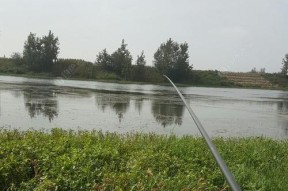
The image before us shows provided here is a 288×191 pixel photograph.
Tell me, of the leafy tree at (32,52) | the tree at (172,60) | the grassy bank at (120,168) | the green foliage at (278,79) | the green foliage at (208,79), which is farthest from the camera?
the green foliage at (278,79)

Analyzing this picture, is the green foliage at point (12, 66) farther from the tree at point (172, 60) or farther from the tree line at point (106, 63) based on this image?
the tree at point (172, 60)

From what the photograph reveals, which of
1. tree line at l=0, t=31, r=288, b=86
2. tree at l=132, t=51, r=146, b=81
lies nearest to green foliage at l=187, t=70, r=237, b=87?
tree line at l=0, t=31, r=288, b=86

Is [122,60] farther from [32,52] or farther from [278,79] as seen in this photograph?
[278,79]

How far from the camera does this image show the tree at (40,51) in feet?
180

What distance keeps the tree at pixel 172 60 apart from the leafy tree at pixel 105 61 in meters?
8.25

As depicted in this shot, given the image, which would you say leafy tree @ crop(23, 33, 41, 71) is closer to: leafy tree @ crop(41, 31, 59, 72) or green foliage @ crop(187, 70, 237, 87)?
leafy tree @ crop(41, 31, 59, 72)

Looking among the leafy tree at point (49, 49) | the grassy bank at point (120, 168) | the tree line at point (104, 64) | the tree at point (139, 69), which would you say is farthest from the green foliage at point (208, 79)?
the grassy bank at point (120, 168)

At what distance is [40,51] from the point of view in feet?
181

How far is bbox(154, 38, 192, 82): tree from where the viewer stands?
60500mm

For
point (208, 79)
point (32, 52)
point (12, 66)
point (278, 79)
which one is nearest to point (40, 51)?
point (32, 52)

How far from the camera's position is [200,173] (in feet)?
17.7

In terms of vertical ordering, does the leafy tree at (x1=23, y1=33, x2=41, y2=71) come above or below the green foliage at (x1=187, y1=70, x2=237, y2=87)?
above

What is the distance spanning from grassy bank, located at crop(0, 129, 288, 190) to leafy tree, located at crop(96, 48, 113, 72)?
2032 inches

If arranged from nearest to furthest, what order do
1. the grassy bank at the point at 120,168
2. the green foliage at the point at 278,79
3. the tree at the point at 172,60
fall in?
the grassy bank at the point at 120,168
the tree at the point at 172,60
the green foliage at the point at 278,79
